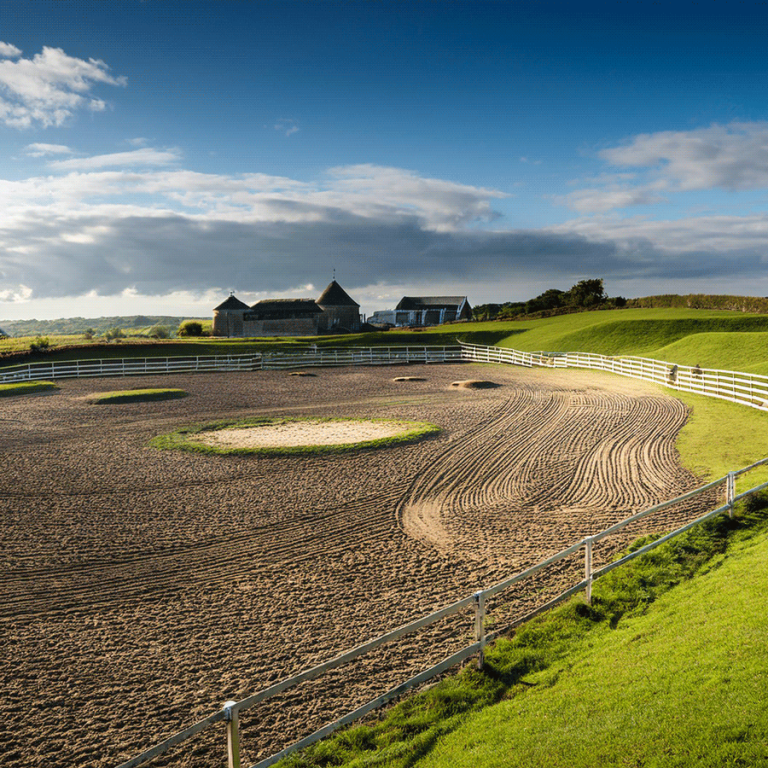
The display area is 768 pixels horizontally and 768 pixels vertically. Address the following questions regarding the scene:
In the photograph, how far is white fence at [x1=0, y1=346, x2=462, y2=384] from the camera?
136 feet

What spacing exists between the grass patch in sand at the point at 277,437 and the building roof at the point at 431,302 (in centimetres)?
7739

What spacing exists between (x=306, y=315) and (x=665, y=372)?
175ft

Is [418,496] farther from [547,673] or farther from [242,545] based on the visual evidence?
[547,673]

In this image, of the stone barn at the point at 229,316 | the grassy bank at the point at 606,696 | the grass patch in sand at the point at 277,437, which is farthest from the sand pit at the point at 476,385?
the stone barn at the point at 229,316

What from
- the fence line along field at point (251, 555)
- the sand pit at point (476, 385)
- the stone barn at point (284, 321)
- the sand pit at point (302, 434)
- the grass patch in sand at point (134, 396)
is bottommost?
the fence line along field at point (251, 555)

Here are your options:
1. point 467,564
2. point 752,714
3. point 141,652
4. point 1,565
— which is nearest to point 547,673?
point 752,714

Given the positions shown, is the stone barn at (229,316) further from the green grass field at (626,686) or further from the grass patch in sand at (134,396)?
the green grass field at (626,686)

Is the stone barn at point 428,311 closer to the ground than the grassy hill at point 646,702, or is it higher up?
higher up

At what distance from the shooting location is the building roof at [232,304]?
83.6m

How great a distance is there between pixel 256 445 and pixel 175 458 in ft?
8.81

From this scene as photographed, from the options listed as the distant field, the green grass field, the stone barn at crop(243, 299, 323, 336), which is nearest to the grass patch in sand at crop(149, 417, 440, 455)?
the green grass field

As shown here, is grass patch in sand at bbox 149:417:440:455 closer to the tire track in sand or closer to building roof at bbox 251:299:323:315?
the tire track in sand

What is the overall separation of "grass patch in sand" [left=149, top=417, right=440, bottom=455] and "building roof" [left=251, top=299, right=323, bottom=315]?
5517 cm

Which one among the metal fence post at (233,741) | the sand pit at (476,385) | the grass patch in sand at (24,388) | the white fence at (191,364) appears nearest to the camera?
the metal fence post at (233,741)
